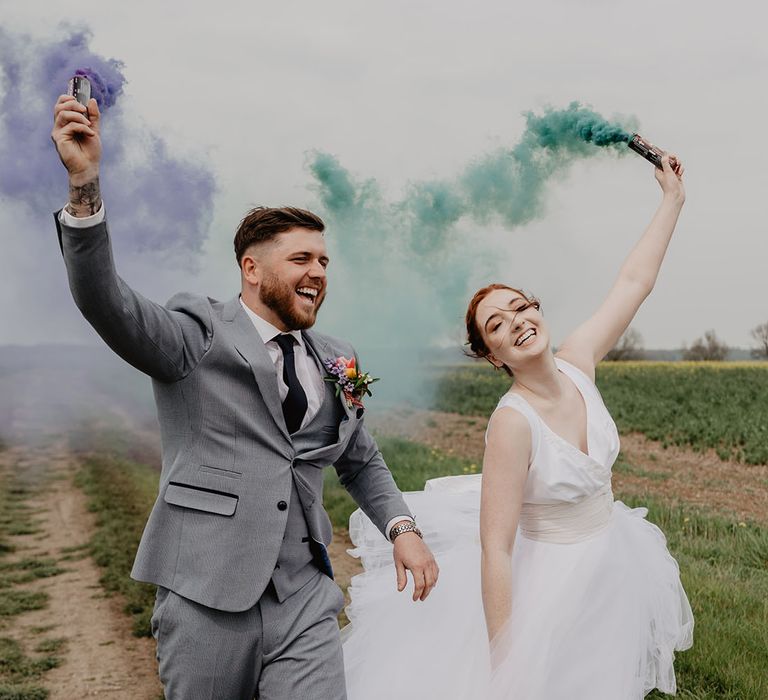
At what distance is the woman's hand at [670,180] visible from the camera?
3328 millimetres

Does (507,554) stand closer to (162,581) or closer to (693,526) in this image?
(162,581)

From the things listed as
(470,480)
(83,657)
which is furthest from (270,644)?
(83,657)

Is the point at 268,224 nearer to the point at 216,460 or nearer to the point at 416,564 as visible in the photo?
the point at 216,460

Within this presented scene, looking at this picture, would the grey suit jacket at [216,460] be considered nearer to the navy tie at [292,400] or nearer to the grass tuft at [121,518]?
the navy tie at [292,400]

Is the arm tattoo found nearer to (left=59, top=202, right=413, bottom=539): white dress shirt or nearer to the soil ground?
(left=59, top=202, right=413, bottom=539): white dress shirt

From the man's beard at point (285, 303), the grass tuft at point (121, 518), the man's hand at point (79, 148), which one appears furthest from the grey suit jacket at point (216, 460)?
the grass tuft at point (121, 518)

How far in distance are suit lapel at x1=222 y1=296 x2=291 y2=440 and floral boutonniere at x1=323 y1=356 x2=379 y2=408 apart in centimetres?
31

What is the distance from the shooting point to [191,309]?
2.69 m

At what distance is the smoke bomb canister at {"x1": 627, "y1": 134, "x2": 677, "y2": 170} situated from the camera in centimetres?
331

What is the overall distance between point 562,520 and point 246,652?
3.93ft

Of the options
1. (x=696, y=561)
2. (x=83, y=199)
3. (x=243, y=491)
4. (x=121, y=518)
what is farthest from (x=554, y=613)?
(x=121, y=518)

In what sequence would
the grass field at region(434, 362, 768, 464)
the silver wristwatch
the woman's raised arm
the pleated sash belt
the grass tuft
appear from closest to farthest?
the pleated sash belt
the silver wristwatch
the woman's raised arm
the grass tuft
the grass field at region(434, 362, 768, 464)

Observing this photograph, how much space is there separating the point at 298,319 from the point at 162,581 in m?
0.97

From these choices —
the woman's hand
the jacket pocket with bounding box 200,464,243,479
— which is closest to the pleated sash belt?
the jacket pocket with bounding box 200,464,243,479
